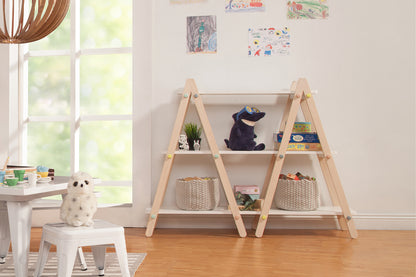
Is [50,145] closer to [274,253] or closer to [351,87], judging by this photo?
[274,253]

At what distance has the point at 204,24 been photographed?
2617 mm

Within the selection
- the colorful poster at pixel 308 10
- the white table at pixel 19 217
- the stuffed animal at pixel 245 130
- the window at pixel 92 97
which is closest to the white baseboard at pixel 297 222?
the window at pixel 92 97

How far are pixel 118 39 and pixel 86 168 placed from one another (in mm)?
942

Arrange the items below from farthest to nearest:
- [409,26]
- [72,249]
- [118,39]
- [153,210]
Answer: [118,39], [409,26], [153,210], [72,249]

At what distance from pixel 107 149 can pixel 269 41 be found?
4.40ft

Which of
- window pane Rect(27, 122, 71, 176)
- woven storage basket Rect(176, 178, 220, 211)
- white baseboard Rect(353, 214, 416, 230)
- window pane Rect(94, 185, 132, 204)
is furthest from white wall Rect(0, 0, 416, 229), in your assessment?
window pane Rect(27, 122, 71, 176)

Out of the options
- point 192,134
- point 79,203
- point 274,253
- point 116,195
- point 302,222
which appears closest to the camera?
point 79,203

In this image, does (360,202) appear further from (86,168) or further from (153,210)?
(86,168)

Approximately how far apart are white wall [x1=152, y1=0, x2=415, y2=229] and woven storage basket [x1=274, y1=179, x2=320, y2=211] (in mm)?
240

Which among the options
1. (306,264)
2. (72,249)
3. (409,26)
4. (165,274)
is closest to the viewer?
(72,249)

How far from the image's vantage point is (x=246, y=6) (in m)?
2.61

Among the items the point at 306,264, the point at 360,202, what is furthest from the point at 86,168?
the point at 360,202

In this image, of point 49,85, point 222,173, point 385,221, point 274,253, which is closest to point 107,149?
point 49,85

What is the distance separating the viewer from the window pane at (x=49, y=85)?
2799 mm
